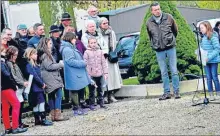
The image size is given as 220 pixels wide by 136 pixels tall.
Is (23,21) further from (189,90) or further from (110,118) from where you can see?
(110,118)

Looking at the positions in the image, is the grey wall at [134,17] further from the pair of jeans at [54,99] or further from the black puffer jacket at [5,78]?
the black puffer jacket at [5,78]

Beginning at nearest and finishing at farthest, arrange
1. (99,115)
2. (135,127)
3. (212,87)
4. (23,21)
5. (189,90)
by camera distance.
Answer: (135,127), (99,115), (212,87), (189,90), (23,21)

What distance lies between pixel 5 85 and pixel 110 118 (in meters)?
1.89

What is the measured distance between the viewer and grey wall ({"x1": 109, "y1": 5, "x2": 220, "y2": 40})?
32.3m

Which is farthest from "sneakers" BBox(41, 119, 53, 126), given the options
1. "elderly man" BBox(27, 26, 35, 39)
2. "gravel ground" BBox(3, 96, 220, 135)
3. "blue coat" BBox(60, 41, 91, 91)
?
"elderly man" BBox(27, 26, 35, 39)

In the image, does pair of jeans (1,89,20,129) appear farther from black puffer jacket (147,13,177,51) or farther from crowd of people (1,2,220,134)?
black puffer jacket (147,13,177,51)

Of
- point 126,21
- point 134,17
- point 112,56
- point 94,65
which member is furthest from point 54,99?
point 134,17

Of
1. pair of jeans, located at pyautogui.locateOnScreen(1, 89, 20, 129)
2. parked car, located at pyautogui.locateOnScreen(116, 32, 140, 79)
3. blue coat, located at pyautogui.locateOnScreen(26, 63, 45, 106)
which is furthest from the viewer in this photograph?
parked car, located at pyautogui.locateOnScreen(116, 32, 140, 79)

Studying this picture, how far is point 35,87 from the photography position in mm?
9180

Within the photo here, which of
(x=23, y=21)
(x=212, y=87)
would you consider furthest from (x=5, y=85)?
(x=23, y=21)

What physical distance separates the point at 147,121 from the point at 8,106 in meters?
2.31

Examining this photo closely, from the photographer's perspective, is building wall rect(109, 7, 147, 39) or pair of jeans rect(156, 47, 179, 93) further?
building wall rect(109, 7, 147, 39)

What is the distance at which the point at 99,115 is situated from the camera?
9719 mm

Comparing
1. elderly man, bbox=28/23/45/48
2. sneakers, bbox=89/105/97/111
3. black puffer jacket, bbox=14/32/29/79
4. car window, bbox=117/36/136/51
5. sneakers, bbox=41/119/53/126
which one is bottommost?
sneakers, bbox=89/105/97/111
